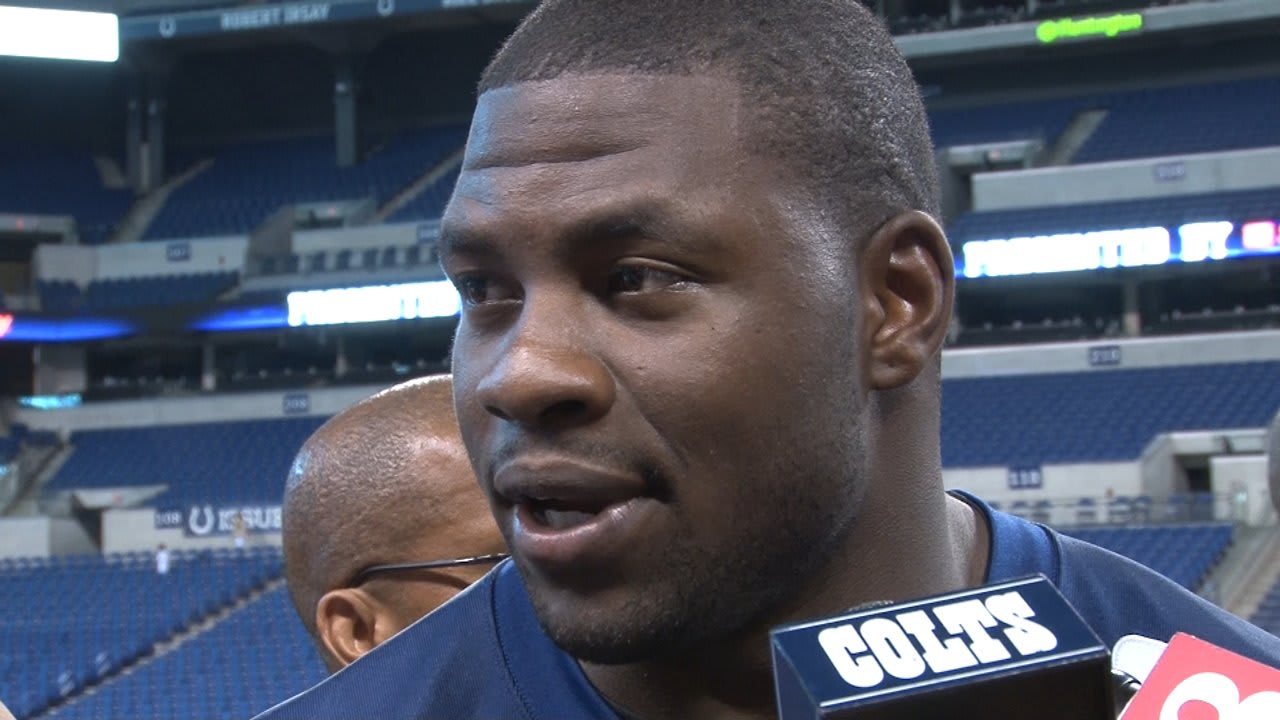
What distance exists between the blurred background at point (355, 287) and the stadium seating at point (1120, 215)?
34 millimetres

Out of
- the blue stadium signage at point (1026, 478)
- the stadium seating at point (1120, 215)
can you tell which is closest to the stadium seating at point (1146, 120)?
the stadium seating at point (1120, 215)

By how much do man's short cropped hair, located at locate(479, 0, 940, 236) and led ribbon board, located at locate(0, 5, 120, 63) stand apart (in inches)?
773

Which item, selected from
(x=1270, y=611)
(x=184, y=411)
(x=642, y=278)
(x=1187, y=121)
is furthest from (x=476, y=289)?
(x=184, y=411)

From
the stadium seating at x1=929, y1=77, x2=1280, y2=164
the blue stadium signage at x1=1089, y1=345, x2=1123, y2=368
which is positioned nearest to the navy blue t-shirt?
the blue stadium signage at x1=1089, y1=345, x2=1123, y2=368

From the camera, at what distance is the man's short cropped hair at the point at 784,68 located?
1.06 m

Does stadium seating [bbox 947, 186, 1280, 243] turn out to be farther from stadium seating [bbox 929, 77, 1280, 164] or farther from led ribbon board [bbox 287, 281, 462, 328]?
led ribbon board [bbox 287, 281, 462, 328]

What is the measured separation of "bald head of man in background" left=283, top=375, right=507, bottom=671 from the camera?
5.86ft

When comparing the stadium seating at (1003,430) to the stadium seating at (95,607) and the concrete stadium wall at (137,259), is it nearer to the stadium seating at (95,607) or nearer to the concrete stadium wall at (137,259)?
the stadium seating at (95,607)

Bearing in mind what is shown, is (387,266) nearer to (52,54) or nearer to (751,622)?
(52,54)

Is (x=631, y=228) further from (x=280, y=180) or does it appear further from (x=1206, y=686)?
(x=280, y=180)

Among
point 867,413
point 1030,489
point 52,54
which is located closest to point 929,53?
point 1030,489

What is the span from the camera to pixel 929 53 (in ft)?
59.6

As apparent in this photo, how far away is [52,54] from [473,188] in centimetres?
1968

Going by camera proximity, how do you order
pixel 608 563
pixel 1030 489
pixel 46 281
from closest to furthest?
pixel 608 563, pixel 1030 489, pixel 46 281
